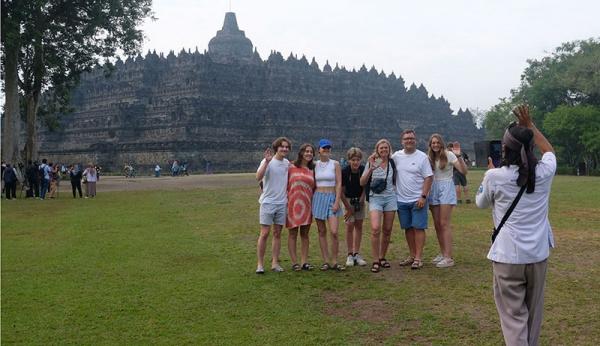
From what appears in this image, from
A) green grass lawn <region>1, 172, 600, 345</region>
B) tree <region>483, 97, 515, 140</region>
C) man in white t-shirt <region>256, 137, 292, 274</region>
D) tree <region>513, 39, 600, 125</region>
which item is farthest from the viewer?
tree <region>483, 97, 515, 140</region>

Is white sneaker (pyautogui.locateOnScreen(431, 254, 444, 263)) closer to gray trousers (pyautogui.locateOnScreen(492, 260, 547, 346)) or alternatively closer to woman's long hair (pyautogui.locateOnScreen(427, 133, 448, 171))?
woman's long hair (pyautogui.locateOnScreen(427, 133, 448, 171))

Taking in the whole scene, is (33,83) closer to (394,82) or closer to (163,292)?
(163,292)

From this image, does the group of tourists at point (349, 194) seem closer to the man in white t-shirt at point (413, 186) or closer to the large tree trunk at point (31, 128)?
the man in white t-shirt at point (413, 186)

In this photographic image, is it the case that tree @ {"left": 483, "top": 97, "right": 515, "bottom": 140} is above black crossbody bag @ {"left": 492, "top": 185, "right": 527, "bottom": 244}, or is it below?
above

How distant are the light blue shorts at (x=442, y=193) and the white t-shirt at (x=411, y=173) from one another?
40 centimetres

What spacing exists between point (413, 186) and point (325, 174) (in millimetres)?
Result: 1149

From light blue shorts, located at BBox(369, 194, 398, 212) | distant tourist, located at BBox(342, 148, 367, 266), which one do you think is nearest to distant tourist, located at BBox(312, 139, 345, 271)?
distant tourist, located at BBox(342, 148, 367, 266)

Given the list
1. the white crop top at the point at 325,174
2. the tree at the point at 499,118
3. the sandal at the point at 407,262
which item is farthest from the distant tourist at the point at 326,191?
the tree at the point at 499,118

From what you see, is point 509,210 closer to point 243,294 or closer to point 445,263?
point 243,294

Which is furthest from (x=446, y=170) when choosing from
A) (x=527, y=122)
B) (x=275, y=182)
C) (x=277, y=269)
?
(x=527, y=122)

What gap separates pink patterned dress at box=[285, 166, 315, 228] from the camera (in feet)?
25.5

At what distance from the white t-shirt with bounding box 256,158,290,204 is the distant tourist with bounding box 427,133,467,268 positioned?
2.01 metres

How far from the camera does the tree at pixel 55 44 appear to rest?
23312mm

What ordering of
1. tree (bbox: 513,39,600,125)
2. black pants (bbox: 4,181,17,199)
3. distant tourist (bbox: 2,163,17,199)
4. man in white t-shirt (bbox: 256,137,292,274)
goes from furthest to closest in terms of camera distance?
tree (bbox: 513,39,600,125) < black pants (bbox: 4,181,17,199) < distant tourist (bbox: 2,163,17,199) < man in white t-shirt (bbox: 256,137,292,274)
